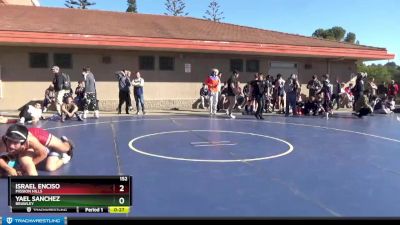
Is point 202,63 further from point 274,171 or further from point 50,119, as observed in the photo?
point 274,171

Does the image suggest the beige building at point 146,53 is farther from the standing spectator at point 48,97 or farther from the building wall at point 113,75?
the standing spectator at point 48,97

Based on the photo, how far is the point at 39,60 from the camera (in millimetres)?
15969

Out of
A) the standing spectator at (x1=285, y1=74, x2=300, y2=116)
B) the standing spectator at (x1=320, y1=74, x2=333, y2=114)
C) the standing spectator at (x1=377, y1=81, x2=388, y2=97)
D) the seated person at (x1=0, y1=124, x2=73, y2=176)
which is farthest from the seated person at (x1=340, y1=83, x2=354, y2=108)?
the seated person at (x1=0, y1=124, x2=73, y2=176)

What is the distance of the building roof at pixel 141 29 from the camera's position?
15.9m

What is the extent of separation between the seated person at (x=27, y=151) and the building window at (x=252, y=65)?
45.8 feet

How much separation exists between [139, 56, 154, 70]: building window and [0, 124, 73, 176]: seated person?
37.5ft

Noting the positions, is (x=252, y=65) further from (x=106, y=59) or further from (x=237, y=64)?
(x=106, y=59)

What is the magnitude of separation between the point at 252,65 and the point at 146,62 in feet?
17.8

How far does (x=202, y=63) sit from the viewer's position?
18.3m

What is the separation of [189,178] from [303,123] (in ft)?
25.5

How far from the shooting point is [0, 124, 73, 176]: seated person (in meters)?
4.74

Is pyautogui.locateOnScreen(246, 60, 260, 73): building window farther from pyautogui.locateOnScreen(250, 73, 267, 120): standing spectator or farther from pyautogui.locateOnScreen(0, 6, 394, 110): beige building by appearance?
pyautogui.locateOnScreen(250, 73, 267, 120): standing spectator

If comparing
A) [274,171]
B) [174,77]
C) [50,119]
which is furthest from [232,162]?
[174,77]
